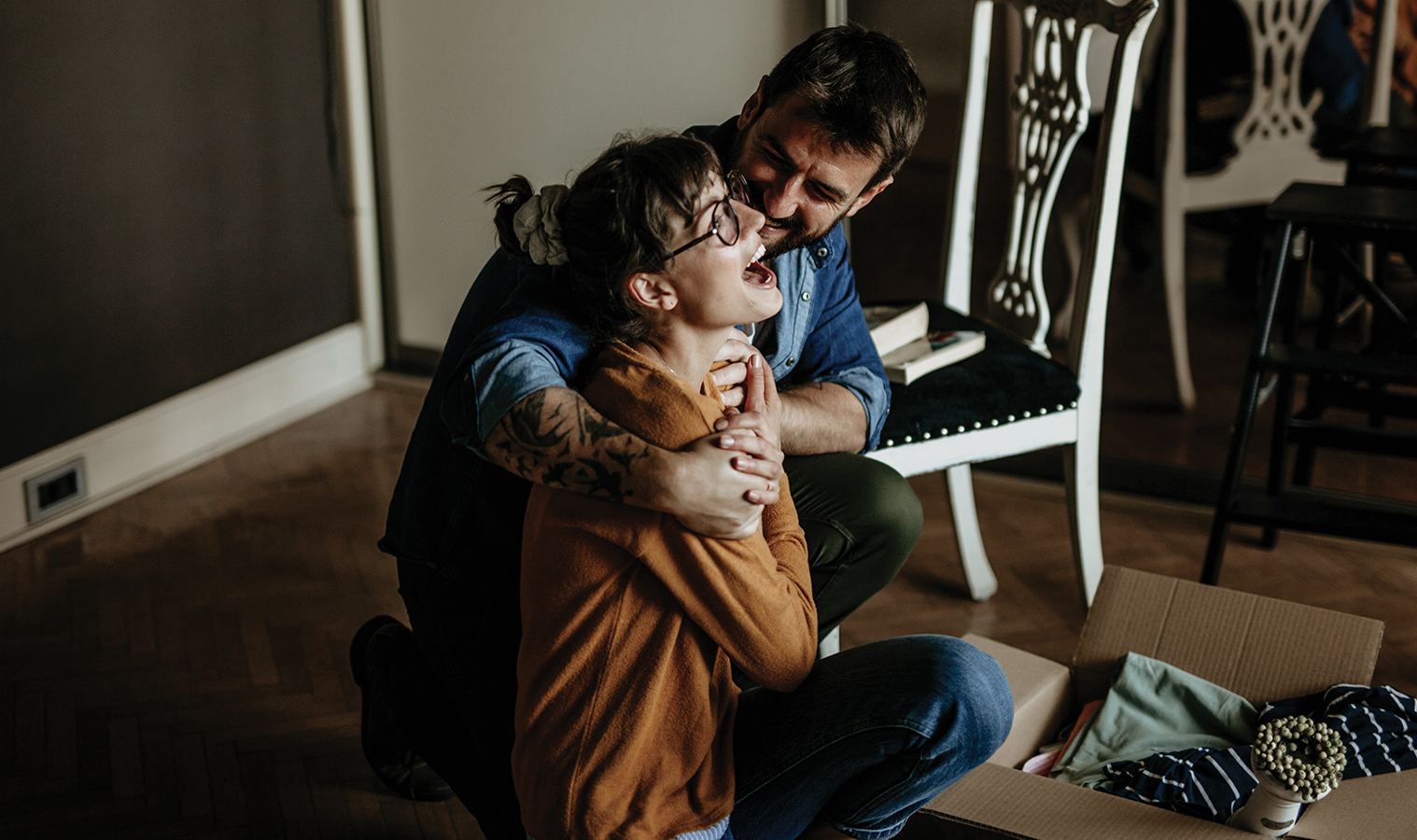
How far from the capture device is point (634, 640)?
3.74 feet

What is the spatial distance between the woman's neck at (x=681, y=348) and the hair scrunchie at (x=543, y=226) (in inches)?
5.0

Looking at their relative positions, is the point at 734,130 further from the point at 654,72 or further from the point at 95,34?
the point at 95,34

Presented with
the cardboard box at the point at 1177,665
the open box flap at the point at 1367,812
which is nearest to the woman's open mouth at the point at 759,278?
the cardboard box at the point at 1177,665

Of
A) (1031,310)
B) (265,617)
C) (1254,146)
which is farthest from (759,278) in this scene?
(1254,146)

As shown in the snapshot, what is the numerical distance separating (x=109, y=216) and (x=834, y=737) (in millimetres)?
2174

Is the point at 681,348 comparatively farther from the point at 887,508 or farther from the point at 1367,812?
the point at 1367,812

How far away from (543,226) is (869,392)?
68 centimetres

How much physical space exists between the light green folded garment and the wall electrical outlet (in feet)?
6.96

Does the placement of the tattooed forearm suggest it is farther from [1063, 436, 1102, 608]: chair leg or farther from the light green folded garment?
[1063, 436, 1102, 608]: chair leg

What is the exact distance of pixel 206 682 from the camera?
80.2 inches

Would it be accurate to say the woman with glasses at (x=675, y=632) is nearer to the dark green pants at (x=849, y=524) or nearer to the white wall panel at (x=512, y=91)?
the dark green pants at (x=849, y=524)

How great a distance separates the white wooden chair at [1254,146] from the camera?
2.49m

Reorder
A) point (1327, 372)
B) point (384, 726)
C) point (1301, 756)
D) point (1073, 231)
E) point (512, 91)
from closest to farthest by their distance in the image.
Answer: point (1301, 756) → point (384, 726) → point (1327, 372) → point (1073, 231) → point (512, 91)

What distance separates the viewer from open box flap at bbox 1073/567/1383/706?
5.37 feet
